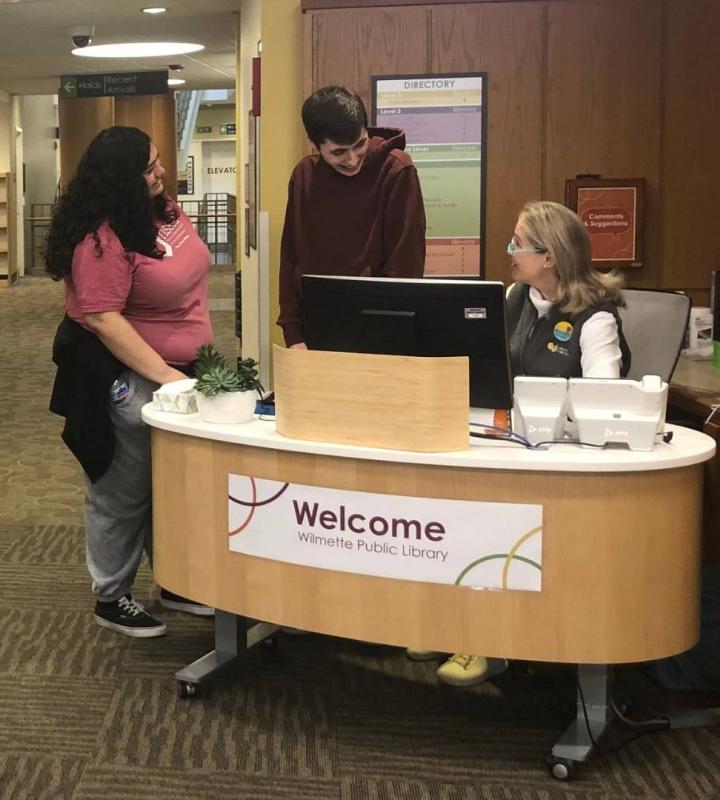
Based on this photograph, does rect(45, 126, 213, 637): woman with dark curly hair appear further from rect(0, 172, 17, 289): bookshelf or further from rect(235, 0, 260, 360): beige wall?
rect(0, 172, 17, 289): bookshelf

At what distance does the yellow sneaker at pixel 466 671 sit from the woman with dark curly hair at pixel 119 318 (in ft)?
3.01

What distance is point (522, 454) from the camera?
2.18 m

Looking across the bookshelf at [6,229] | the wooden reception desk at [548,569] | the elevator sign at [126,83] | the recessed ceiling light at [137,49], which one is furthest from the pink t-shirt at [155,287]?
the bookshelf at [6,229]

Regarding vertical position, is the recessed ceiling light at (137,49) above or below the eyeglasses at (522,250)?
above

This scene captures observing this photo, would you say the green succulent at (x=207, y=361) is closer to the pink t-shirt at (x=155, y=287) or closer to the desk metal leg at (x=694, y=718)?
the pink t-shirt at (x=155, y=287)

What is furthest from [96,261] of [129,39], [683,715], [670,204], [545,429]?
[129,39]

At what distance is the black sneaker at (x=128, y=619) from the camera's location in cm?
309

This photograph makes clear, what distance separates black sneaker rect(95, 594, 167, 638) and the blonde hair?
A: 1.56 metres

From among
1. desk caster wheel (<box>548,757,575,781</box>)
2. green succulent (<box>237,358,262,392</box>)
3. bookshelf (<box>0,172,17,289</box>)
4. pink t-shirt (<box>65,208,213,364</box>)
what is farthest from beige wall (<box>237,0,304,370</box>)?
bookshelf (<box>0,172,17,289</box>)

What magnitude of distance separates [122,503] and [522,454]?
1386 mm

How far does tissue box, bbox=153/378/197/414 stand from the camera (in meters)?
2.61

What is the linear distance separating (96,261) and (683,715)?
197 cm

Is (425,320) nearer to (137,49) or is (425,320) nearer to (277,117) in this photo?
(277,117)

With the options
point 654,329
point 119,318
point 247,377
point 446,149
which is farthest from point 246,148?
point 247,377
